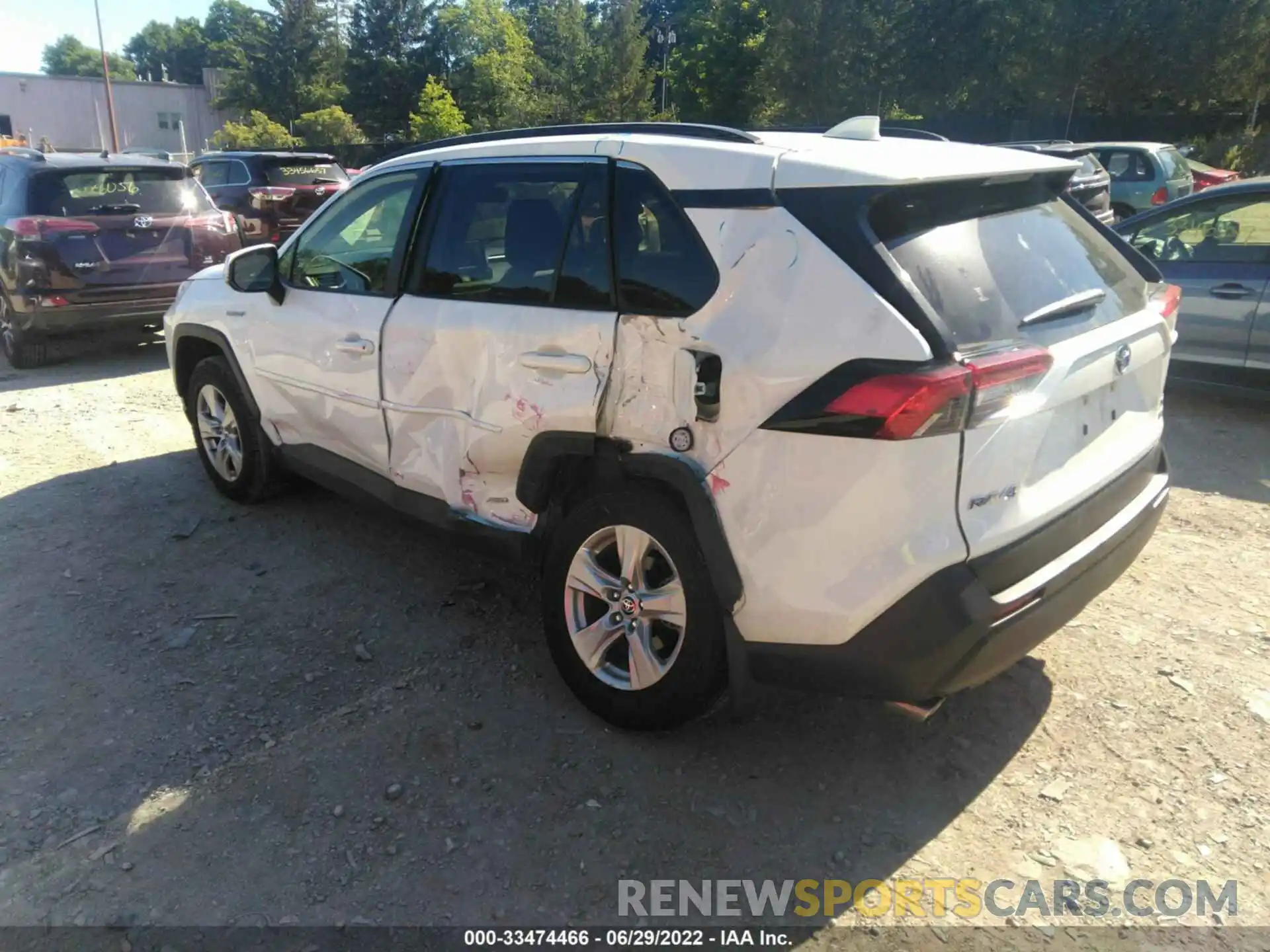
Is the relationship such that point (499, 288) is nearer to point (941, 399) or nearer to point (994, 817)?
point (941, 399)

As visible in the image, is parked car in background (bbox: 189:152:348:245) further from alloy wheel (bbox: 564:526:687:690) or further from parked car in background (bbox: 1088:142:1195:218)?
parked car in background (bbox: 1088:142:1195:218)

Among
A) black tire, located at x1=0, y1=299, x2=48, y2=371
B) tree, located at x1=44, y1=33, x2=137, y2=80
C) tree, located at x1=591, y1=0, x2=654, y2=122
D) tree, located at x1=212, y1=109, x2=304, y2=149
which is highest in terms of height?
tree, located at x1=44, y1=33, x2=137, y2=80

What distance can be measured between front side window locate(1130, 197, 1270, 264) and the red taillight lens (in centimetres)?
518

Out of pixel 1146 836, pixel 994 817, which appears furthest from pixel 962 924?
pixel 1146 836

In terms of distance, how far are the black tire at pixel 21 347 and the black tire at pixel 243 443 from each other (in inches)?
169

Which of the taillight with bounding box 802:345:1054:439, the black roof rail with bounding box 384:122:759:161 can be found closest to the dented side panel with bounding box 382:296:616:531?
the black roof rail with bounding box 384:122:759:161

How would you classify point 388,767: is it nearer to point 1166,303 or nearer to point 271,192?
point 1166,303

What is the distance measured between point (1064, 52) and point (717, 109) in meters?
17.0

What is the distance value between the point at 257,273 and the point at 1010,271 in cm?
334

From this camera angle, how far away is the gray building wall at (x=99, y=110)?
6212 centimetres

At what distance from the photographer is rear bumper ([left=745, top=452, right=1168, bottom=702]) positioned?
236cm

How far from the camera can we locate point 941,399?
2270 mm

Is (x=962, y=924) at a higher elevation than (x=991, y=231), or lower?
lower

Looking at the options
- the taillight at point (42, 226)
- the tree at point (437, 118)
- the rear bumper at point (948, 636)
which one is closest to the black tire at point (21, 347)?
the taillight at point (42, 226)
